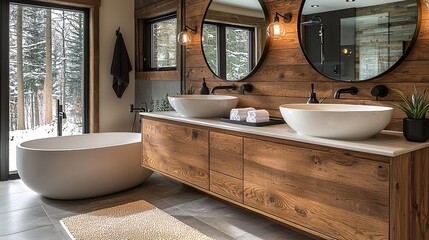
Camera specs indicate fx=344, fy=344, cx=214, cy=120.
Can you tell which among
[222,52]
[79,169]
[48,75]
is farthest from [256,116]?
[48,75]

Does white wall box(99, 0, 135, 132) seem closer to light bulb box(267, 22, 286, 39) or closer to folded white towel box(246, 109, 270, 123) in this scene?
light bulb box(267, 22, 286, 39)

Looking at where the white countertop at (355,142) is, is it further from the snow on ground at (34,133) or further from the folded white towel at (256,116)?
the snow on ground at (34,133)

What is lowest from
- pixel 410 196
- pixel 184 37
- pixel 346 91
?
pixel 410 196

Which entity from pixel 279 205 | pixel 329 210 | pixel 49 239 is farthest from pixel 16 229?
pixel 329 210

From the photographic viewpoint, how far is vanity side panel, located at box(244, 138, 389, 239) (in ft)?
5.30

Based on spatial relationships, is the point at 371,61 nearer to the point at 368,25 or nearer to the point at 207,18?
the point at 368,25

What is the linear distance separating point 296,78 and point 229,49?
32.2 inches

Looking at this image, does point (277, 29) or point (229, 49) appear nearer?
point (277, 29)

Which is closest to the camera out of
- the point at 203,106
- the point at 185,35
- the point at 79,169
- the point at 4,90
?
the point at 203,106

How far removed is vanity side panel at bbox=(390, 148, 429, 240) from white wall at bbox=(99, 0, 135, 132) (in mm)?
3801

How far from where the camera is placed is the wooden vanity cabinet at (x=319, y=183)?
160 cm

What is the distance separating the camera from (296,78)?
103 inches

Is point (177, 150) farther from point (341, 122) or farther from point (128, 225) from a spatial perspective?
point (341, 122)

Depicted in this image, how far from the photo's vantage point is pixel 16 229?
267 centimetres
